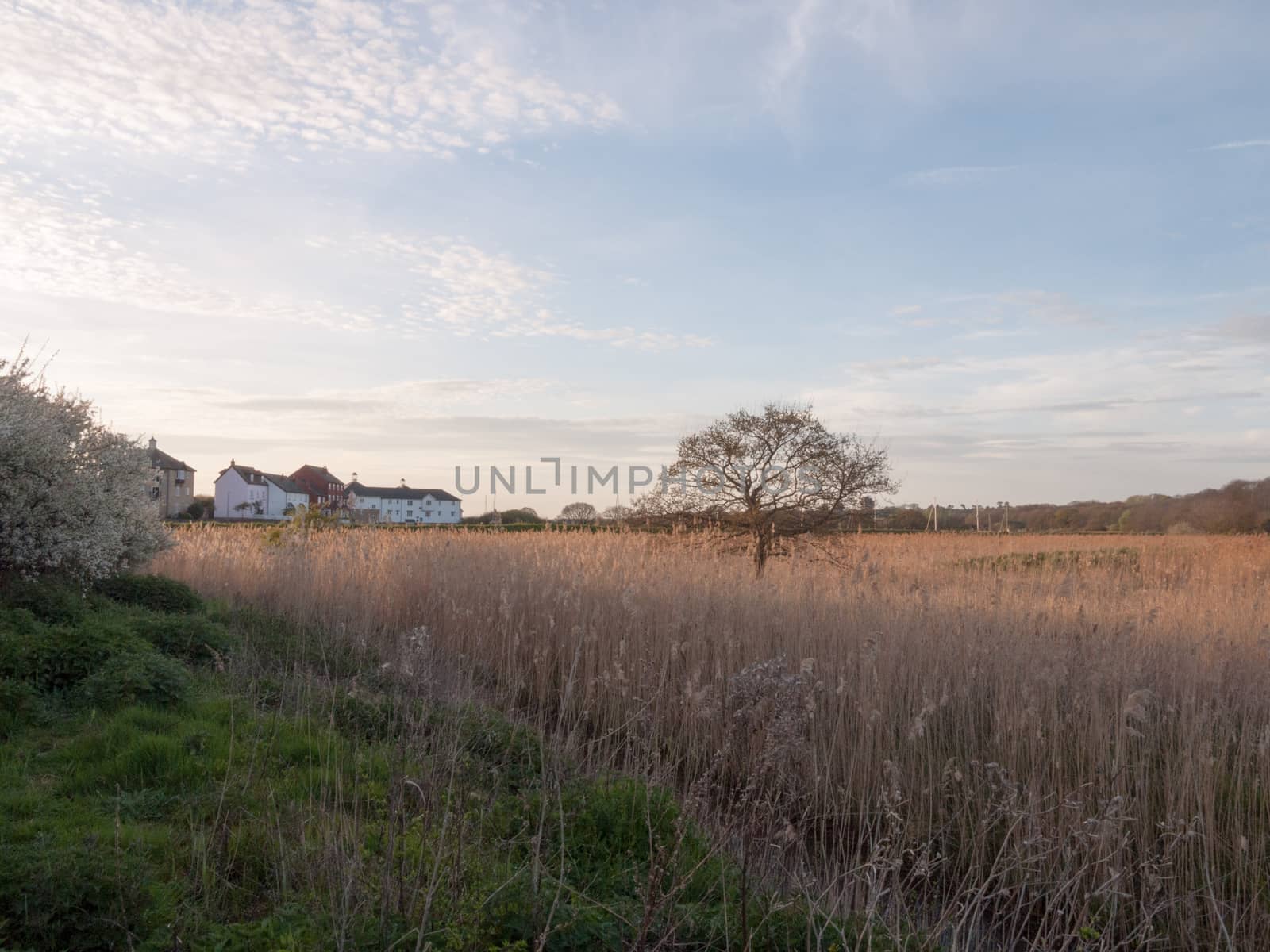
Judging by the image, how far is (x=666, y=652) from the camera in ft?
22.5

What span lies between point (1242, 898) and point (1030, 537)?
22209 millimetres

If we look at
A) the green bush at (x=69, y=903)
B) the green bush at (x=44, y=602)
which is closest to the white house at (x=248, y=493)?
the green bush at (x=44, y=602)

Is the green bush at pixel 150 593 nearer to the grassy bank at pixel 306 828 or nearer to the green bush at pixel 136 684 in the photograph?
the grassy bank at pixel 306 828

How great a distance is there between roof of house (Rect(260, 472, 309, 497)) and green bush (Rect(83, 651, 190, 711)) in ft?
206

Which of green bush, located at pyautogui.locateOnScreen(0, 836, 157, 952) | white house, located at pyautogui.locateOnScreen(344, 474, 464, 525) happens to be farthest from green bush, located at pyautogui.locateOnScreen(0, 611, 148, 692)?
white house, located at pyautogui.locateOnScreen(344, 474, 464, 525)

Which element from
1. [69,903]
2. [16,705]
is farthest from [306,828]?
[16,705]

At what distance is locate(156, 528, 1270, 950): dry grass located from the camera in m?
3.48

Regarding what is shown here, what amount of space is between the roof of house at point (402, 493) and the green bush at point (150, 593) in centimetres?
6290

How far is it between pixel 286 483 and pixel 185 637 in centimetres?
6328

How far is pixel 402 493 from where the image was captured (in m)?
72.6

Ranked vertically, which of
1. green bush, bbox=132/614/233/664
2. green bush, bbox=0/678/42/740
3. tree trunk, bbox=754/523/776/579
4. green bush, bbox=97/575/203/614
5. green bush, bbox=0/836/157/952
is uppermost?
tree trunk, bbox=754/523/776/579

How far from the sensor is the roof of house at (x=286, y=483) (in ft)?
211

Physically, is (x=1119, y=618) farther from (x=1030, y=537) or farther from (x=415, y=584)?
(x=1030, y=537)

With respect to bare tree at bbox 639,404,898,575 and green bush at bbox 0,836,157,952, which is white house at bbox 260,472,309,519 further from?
green bush at bbox 0,836,157,952
